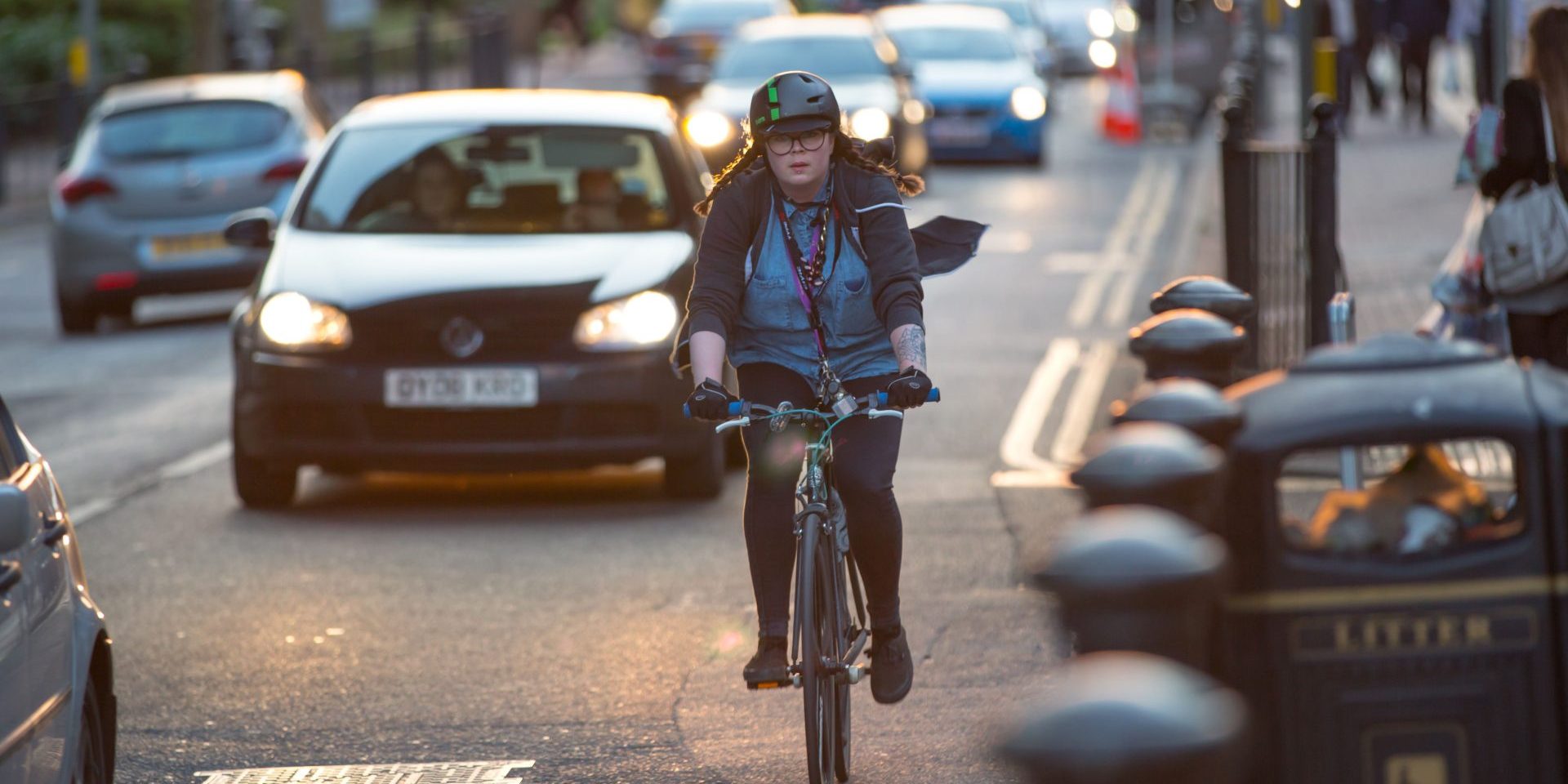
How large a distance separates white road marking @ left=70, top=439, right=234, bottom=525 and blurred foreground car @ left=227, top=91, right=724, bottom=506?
1.95ft

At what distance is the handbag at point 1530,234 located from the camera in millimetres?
8094

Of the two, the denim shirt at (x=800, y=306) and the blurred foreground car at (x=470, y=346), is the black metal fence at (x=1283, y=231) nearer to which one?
the blurred foreground car at (x=470, y=346)

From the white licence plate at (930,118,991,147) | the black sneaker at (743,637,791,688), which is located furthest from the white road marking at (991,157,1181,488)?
the white licence plate at (930,118,991,147)

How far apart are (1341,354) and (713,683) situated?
358 centimetres

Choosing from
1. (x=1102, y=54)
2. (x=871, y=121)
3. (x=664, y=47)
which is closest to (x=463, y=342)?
(x=871, y=121)

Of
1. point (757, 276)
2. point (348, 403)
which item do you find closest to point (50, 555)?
point (757, 276)

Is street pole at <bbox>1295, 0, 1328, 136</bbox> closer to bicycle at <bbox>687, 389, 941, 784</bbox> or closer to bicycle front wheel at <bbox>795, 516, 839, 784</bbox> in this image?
bicycle at <bbox>687, 389, 941, 784</bbox>

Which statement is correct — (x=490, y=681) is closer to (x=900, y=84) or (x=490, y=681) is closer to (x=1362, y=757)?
(x=1362, y=757)

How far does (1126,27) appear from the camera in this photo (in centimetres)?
3506

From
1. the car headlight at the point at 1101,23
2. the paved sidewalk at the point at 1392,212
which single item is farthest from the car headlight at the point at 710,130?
the car headlight at the point at 1101,23

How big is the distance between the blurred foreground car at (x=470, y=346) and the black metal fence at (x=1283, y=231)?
2550 mm

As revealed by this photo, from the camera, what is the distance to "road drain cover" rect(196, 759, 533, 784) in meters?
6.26

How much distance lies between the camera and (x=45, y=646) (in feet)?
16.0

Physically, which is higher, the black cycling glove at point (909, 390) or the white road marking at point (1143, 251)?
the black cycling glove at point (909, 390)
